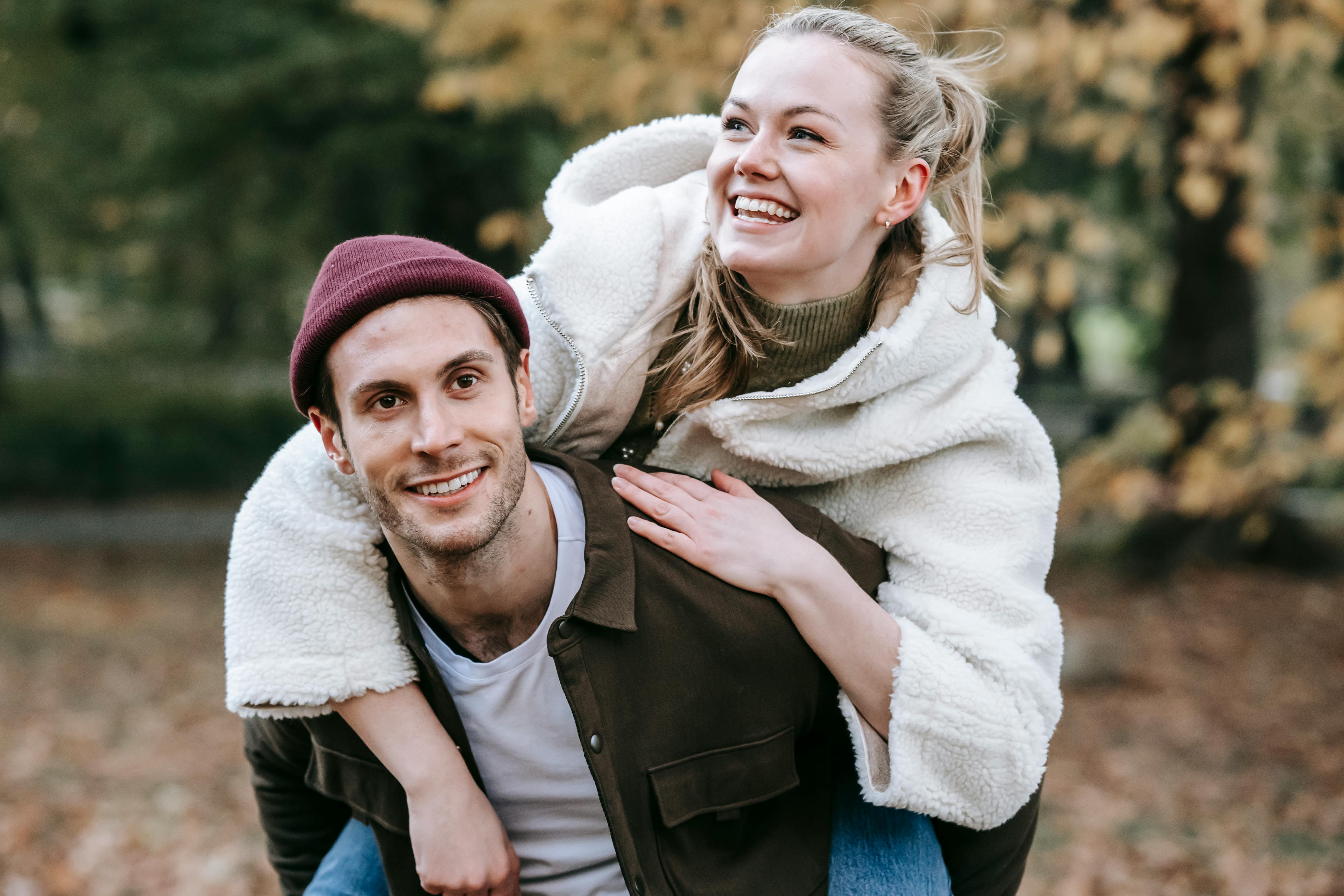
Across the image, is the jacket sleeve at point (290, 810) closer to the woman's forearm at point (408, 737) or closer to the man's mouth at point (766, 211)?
the woman's forearm at point (408, 737)

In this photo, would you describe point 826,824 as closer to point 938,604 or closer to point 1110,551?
point 938,604

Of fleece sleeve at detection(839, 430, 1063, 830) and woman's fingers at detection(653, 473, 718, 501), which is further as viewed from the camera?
woman's fingers at detection(653, 473, 718, 501)

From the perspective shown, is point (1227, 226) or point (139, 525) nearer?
point (1227, 226)

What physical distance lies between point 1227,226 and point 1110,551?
286 cm

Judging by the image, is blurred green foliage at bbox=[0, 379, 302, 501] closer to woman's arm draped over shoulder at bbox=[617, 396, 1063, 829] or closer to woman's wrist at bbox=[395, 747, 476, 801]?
woman's wrist at bbox=[395, 747, 476, 801]

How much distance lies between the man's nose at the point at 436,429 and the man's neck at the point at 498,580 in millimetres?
208

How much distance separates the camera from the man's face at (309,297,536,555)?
203cm

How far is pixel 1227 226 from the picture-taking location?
843 cm

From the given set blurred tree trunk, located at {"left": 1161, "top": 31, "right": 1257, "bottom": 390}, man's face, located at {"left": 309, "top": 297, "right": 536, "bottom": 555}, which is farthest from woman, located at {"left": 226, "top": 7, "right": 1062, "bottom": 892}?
blurred tree trunk, located at {"left": 1161, "top": 31, "right": 1257, "bottom": 390}

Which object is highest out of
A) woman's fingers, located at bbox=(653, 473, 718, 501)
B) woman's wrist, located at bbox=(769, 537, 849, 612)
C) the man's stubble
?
the man's stubble

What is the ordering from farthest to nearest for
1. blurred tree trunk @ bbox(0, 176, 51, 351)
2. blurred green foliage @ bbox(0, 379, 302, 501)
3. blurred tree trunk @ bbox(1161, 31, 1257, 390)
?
blurred green foliage @ bbox(0, 379, 302, 501), blurred tree trunk @ bbox(0, 176, 51, 351), blurred tree trunk @ bbox(1161, 31, 1257, 390)

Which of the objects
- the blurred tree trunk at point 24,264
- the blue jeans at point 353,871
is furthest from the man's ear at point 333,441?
the blurred tree trunk at point 24,264

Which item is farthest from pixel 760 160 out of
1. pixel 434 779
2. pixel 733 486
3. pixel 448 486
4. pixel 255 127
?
pixel 255 127

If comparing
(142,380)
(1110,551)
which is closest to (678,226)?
(1110,551)
